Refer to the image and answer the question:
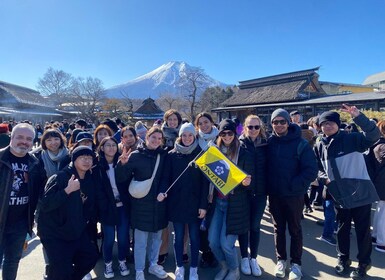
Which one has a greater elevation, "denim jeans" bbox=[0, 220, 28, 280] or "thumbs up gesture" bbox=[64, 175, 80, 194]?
"thumbs up gesture" bbox=[64, 175, 80, 194]

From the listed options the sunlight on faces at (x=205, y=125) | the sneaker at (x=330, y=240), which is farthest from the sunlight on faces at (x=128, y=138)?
the sneaker at (x=330, y=240)

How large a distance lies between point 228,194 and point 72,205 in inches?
67.4

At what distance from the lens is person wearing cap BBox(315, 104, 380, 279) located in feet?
10.6

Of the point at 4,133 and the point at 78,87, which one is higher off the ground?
the point at 78,87

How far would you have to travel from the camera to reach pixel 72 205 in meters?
2.73

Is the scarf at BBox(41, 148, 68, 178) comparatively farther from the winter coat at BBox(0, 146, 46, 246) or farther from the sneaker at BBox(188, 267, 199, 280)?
the sneaker at BBox(188, 267, 199, 280)

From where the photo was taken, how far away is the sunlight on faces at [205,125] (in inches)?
164

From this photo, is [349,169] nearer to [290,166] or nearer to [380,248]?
[290,166]

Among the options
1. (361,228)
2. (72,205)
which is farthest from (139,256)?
(361,228)

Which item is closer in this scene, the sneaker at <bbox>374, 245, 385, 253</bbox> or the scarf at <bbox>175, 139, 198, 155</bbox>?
the scarf at <bbox>175, 139, 198, 155</bbox>

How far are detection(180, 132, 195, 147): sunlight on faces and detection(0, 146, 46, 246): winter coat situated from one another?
1.61m

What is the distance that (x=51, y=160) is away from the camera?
3340 mm

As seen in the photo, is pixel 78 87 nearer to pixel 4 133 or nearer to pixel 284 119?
pixel 4 133

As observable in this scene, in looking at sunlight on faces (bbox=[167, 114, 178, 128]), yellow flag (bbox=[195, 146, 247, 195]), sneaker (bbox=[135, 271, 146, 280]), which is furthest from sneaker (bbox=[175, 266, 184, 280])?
sunlight on faces (bbox=[167, 114, 178, 128])
